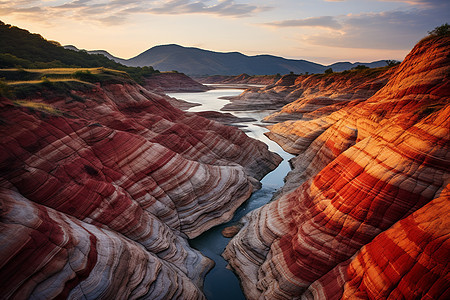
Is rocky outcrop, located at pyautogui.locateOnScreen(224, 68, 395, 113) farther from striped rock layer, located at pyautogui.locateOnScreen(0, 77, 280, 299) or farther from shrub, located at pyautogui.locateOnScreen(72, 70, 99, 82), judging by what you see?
shrub, located at pyautogui.locateOnScreen(72, 70, 99, 82)

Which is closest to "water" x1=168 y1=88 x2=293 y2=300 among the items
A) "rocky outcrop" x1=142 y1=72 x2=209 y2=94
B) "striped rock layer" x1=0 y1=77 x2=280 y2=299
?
"striped rock layer" x1=0 y1=77 x2=280 y2=299

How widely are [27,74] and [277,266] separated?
112 feet

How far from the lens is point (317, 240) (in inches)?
547

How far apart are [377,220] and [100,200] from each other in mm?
14502

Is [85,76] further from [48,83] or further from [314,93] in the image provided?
[314,93]

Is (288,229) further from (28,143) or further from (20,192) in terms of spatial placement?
(28,143)

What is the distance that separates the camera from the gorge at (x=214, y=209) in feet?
33.2

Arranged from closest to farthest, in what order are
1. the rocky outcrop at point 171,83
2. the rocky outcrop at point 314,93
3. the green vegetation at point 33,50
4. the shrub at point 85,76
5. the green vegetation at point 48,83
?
the green vegetation at point 48,83 → the shrub at point 85,76 → the rocky outcrop at point 314,93 → the green vegetation at point 33,50 → the rocky outcrop at point 171,83

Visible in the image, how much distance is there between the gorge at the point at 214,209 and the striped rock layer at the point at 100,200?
0.07 metres

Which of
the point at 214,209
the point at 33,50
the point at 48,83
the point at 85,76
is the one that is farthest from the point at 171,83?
the point at 214,209

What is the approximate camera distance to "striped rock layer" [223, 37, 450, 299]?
9.85m

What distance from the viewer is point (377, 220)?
12609 mm

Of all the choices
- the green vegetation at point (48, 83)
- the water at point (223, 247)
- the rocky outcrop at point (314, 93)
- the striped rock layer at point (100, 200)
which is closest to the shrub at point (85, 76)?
the green vegetation at point (48, 83)

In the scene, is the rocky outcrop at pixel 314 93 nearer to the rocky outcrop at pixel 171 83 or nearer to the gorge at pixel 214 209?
the gorge at pixel 214 209
